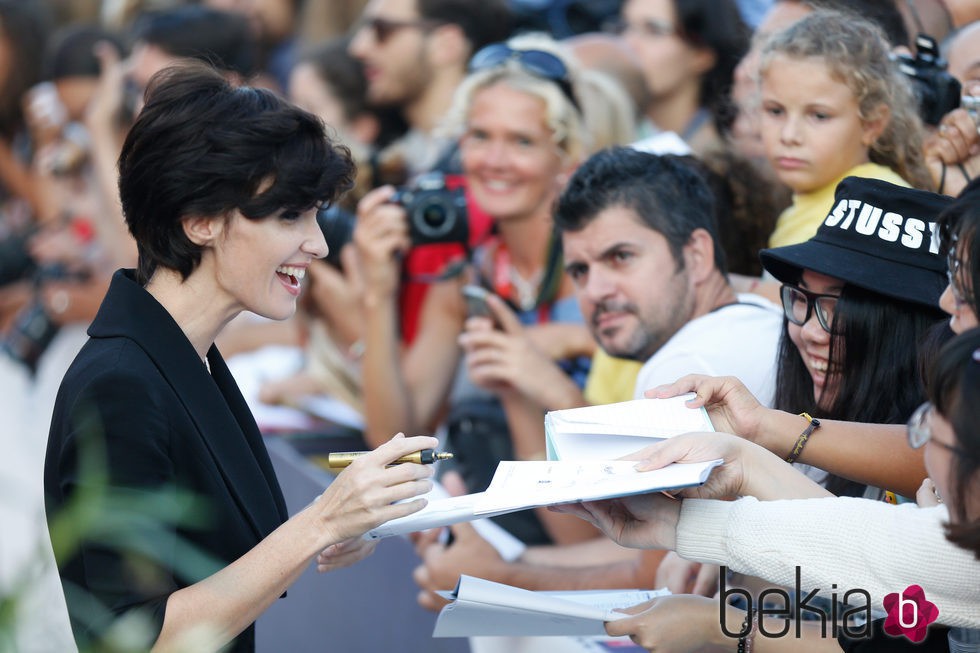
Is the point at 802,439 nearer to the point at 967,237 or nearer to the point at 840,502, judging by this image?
the point at 840,502

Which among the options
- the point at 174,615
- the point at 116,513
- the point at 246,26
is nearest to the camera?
the point at 116,513

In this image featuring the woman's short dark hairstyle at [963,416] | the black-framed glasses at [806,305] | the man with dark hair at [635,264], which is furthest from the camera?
the man with dark hair at [635,264]

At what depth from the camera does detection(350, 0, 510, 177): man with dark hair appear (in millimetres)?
4797

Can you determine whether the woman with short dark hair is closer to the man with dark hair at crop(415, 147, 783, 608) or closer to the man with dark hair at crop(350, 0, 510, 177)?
the man with dark hair at crop(415, 147, 783, 608)

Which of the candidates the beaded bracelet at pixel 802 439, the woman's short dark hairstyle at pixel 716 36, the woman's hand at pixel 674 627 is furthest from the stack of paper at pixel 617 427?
the woman's short dark hairstyle at pixel 716 36

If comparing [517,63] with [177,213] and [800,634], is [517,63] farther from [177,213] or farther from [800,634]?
[800,634]

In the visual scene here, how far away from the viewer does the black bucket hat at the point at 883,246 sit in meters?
1.93

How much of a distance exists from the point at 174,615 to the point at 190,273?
0.60 metres

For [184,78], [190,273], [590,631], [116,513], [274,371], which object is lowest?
[274,371]

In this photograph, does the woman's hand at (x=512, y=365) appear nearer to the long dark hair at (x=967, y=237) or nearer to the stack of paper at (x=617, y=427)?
the stack of paper at (x=617, y=427)

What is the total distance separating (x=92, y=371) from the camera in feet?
5.95

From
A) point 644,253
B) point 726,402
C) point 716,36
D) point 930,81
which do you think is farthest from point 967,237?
point 716,36

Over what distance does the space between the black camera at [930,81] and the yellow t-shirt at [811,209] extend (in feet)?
0.80

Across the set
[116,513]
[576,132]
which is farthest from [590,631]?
[576,132]
